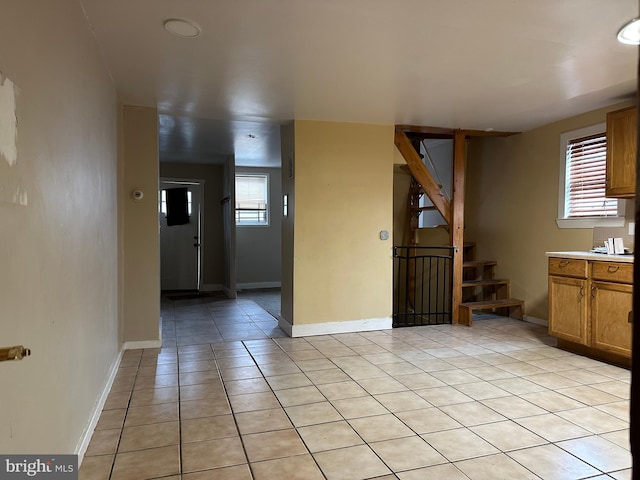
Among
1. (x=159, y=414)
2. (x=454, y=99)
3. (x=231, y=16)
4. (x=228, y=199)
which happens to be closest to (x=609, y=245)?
(x=454, y=99)

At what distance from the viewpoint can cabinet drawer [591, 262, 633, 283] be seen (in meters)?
3.27

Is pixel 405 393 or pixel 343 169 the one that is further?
pixel 343 169

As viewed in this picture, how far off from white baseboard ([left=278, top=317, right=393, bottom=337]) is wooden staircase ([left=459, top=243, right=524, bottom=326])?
1045mm

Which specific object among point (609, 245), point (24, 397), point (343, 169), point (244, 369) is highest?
point (343, 169)

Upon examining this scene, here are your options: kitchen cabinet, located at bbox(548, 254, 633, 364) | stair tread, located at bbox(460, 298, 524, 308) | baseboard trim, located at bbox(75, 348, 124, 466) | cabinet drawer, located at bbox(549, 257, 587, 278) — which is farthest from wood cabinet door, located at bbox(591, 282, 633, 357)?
Result: baseboard trim, located at bbox(75, 348, 124, 466)

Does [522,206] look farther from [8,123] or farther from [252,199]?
[8,123]

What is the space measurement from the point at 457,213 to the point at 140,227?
11.7 ft

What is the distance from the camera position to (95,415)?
2.39 metres

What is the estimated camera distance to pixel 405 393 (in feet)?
9.37

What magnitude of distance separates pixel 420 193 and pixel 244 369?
4.10 metres

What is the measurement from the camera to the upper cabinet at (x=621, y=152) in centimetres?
351

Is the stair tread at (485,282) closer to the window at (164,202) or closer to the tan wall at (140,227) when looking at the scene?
the tan wall at (140,227)

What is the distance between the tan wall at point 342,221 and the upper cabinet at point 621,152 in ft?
6.68

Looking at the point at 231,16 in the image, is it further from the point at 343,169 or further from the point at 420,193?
the point at 420,193
